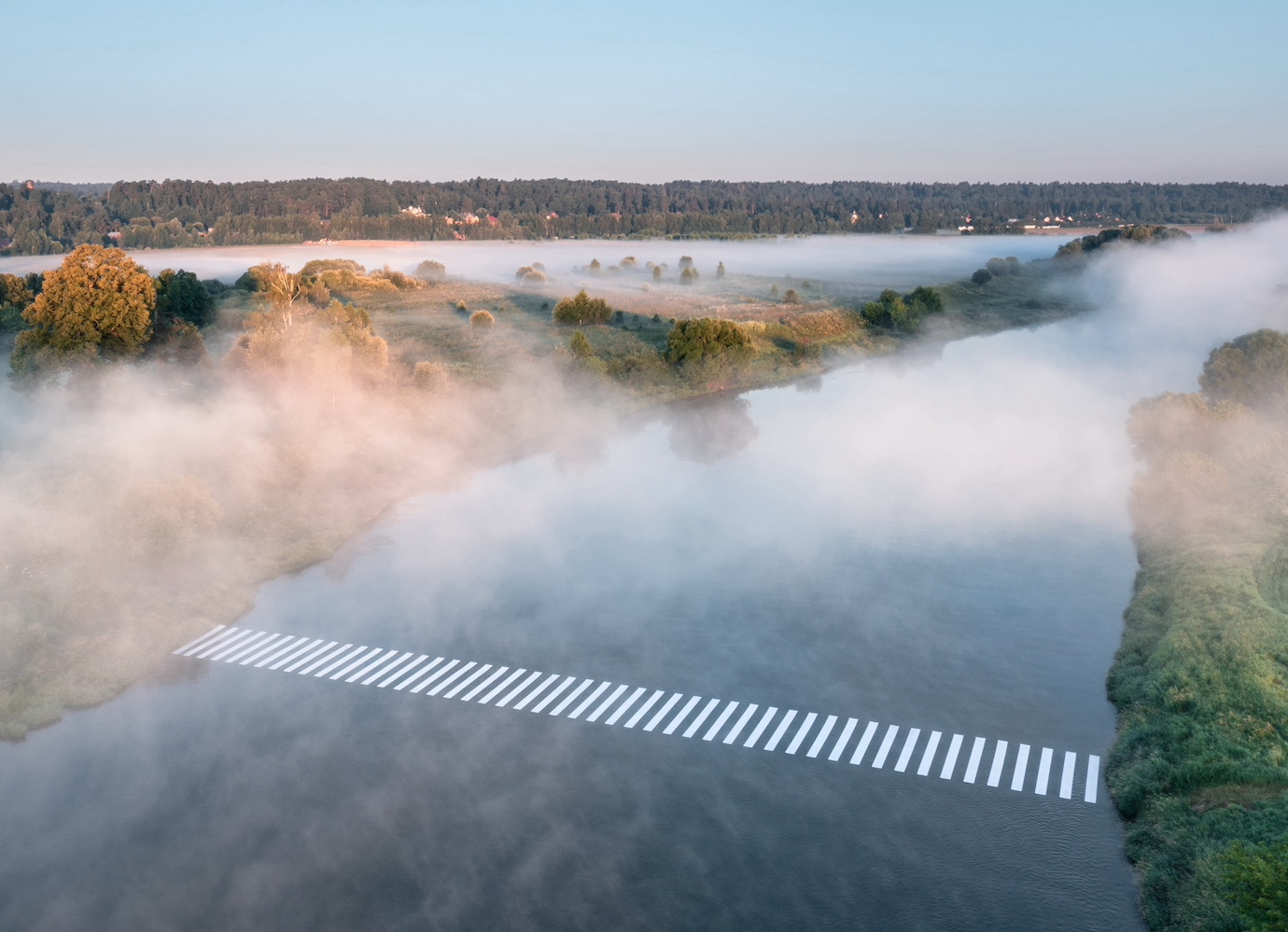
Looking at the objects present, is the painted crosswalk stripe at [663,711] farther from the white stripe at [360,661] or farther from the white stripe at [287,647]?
the white stripe at [287,647]

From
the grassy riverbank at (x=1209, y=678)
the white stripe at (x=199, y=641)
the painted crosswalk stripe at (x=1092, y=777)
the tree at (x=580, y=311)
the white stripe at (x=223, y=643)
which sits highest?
the tree at (x=580, y=311)

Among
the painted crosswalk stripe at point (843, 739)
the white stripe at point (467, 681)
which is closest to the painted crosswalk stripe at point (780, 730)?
the painted crosswalk stripe at point (843, 739)

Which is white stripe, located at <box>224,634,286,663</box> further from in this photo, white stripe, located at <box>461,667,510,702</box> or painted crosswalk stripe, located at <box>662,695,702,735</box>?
painted crosswalk stripe, located at <box>662,695,702,735</box>

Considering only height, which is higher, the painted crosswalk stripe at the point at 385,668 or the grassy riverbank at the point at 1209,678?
the grassy riverbank at the point at 1209,678

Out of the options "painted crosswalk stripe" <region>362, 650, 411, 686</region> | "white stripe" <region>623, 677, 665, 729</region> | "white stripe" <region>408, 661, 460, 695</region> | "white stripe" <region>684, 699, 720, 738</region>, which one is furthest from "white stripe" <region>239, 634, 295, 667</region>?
"white stripe" <region>684, 699, 720, 738</region>

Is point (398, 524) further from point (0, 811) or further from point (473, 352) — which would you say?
point (473, 352)
